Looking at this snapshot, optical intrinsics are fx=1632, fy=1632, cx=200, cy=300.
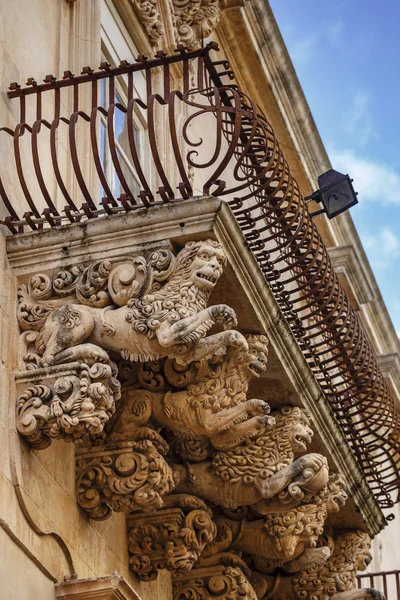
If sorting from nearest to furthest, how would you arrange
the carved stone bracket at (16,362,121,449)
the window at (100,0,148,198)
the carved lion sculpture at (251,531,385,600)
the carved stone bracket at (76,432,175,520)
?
the carved stone bracket at (16,362,121,449), the carved stone bracket at (76,432,175,520), the window at (100,0,148,198), the carved lion sculpture at (251,531,385,600)

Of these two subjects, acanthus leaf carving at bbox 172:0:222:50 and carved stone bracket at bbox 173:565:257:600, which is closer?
carved stone bracket at bbox 173:565:257:600

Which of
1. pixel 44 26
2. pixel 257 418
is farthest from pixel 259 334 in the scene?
pixel 44 26

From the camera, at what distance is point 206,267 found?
332 inches

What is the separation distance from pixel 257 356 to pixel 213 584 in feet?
6.62

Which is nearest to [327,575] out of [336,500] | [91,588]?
[336,500]

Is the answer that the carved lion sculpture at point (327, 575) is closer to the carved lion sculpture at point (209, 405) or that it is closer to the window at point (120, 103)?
the carved lion sculpture at point (209, 405)

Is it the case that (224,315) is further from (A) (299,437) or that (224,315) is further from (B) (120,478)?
(A) (299,437)

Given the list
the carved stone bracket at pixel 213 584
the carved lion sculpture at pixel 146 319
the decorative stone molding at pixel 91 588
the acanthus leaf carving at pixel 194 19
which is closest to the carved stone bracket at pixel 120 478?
the decorative stone molding at pixel 91 588

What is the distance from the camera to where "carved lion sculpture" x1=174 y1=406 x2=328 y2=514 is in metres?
9.57

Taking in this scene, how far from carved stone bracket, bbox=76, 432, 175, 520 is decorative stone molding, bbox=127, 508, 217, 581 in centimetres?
69

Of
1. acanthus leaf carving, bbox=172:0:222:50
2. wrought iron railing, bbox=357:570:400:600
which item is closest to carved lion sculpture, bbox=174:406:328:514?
acanthus leaf carving, bbox=172:0:222:50

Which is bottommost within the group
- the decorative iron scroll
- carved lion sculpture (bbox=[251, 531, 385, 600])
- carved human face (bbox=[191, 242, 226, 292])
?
carved lion sculpture (bbox=[251, 531, 385, 600])

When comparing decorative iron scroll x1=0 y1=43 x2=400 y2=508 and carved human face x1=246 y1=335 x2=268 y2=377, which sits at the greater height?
decorative iron scroll x1=0 y1=43 x2=400 y2=508

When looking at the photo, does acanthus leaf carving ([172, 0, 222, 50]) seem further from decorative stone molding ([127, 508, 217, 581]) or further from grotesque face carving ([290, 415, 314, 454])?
decorative stone molding ([127, 508, 217, 581])
